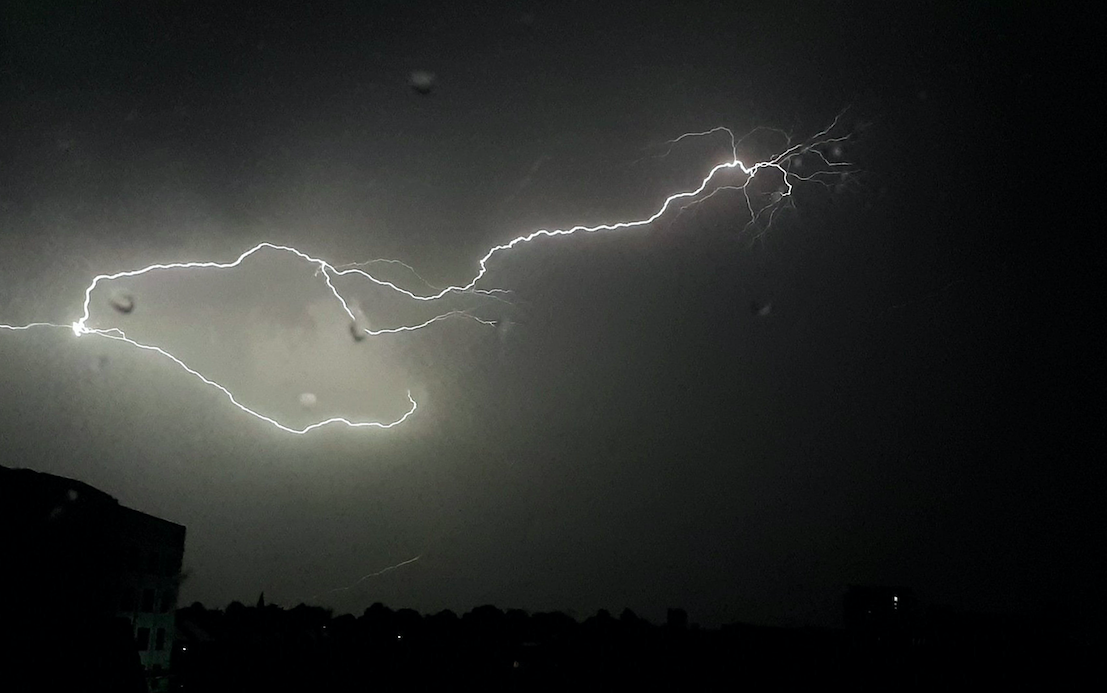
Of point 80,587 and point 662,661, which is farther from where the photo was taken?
point 662,661

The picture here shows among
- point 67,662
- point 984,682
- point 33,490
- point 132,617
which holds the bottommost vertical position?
point 984,682

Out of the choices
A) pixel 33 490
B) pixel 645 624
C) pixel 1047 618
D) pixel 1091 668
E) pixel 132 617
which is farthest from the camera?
pixel 645 624

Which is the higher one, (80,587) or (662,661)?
(80,587)

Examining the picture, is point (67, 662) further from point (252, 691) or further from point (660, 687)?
point (660, 687)

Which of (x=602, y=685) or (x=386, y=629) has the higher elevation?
(x=386, y=629)

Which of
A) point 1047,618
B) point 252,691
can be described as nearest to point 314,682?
point 252,691

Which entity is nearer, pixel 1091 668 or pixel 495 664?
pixel 1091 668

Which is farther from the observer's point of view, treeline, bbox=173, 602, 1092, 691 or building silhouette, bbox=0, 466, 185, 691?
treeline, bbox=173, 602, 1092, 691

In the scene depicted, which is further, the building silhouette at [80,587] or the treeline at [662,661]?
the treeline at [662,661]
